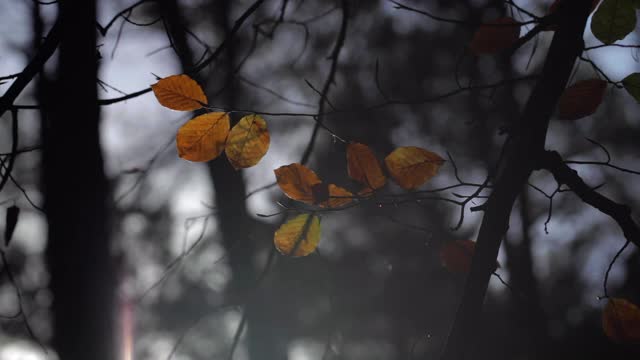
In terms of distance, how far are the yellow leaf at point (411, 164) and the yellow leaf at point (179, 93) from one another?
364mm

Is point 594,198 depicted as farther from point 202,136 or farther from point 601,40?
point 202,136

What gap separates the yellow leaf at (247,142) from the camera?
94 cm

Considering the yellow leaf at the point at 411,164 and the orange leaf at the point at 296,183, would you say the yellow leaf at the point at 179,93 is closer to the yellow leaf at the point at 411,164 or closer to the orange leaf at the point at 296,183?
the orange leaf at the point at 296,183

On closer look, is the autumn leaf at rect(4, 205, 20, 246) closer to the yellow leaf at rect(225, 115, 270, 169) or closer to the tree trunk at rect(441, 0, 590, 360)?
the yellow leaf at rect(225, 115, 270, 169)

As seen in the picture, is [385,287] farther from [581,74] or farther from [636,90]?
[636,90]

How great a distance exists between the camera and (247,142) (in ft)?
3.11

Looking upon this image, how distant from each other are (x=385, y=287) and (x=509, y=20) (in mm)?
5980

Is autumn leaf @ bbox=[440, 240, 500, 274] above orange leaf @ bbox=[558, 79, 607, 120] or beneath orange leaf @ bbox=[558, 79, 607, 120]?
beneath

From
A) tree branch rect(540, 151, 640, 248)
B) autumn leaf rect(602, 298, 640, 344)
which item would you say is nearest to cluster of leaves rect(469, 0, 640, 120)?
tree branch rect(540, 151, 640, 248)

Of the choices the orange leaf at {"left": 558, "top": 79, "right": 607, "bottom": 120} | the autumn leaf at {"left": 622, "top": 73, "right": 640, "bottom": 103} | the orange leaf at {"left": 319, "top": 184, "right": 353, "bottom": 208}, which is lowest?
the orange leaf at {"left": 319, "top": 184, "right": 353, "bottom": 208}

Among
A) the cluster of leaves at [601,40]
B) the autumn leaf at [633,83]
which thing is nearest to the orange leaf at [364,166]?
the cluster of leaves at [601,40]

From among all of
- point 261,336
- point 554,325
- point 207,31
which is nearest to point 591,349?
point 554,325

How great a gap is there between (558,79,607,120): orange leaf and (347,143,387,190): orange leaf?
0.38 metres

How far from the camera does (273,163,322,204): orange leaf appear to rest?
94cm
